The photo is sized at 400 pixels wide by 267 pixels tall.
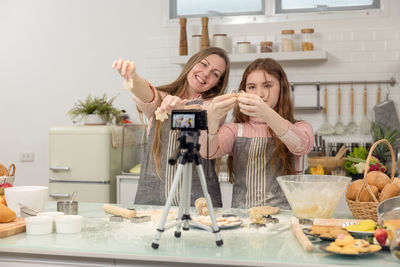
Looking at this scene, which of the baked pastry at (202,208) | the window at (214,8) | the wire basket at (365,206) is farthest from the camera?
the window at (214,8)

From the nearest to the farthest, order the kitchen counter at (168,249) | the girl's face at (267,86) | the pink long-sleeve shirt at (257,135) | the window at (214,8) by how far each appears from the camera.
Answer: the kitchen counter at (168,249)
the pink long-sleeve shirt at (257,135)
the girl's face at (267,86)
the window at (214,8)

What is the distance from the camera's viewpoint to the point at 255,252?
5.25ft

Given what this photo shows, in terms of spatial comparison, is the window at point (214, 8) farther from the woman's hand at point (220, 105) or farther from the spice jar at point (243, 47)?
the woman's hand at point (220, 105)

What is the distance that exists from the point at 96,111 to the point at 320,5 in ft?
7.80

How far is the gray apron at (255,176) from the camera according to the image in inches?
99.9

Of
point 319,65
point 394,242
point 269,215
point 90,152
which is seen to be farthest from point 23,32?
point 394,242

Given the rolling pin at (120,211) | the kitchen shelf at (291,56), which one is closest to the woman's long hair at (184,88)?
the rolling pin at (120,211)

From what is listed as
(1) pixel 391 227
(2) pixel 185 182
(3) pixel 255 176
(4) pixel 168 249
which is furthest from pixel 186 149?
(3) pixel 255 176

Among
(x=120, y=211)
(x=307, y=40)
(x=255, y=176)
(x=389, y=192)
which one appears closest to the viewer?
(x=389, y=192)

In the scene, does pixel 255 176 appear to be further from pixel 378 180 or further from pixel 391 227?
pixel 391 227

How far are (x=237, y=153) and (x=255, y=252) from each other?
106 cm

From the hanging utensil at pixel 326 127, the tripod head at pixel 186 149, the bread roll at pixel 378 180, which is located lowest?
the bread roll at pixel 378 180

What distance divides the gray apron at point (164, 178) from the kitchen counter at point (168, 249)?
732mm

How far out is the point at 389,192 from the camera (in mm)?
2020
